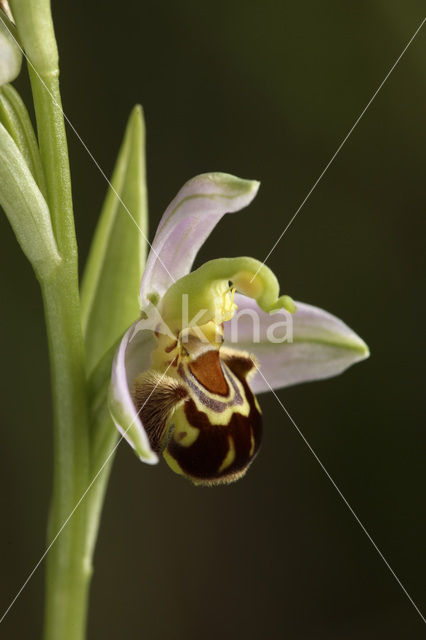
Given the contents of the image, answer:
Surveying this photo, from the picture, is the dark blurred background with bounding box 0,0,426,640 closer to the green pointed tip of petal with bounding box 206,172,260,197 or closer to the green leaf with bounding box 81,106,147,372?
the green leaf with bounding box 81,106,147,372

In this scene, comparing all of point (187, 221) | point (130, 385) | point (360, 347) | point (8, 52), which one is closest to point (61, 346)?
point (130, 385)

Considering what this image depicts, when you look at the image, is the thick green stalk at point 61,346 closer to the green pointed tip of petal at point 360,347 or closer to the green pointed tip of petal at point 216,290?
the green pointed tip of petal at point 216,290

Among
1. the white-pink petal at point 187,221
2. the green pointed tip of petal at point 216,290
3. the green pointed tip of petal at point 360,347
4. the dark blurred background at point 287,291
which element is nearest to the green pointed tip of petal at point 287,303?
the green pointed tip of petal at point 216,290

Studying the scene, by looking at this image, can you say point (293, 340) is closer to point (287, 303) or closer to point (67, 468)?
point (287, 303)

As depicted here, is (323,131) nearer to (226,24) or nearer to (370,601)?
(226,24)

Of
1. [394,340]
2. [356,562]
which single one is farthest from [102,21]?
[356,562]

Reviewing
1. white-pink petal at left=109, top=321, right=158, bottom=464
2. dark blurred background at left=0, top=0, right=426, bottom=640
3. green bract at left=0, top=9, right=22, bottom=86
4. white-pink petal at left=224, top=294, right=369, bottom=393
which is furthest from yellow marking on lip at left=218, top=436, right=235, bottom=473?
dark blurred background at left=0, top=0, right=426, bottom=640
